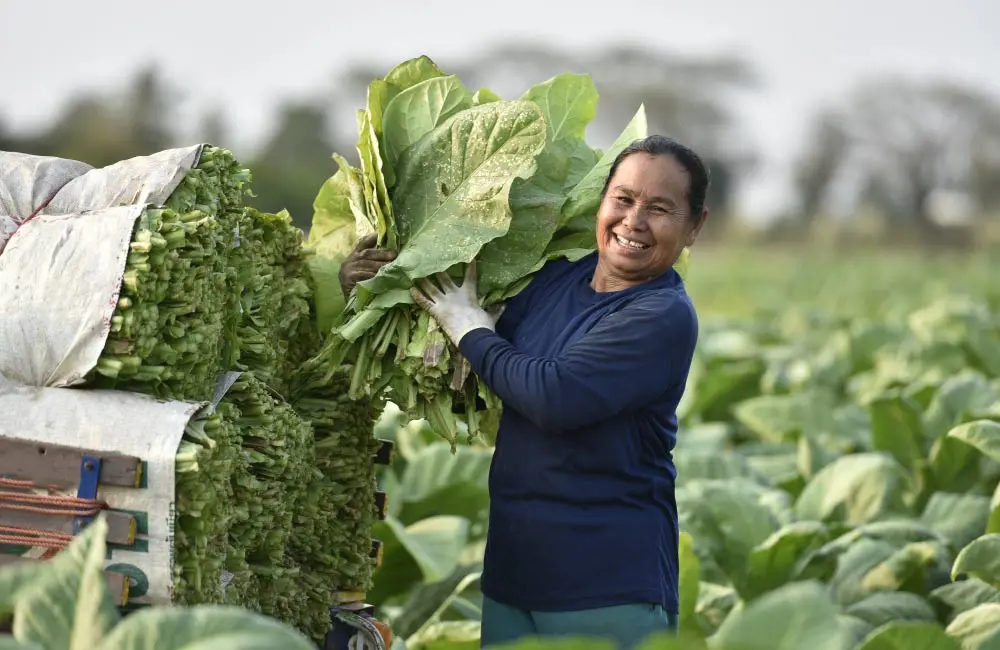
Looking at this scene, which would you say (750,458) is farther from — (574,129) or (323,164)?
(323,164)

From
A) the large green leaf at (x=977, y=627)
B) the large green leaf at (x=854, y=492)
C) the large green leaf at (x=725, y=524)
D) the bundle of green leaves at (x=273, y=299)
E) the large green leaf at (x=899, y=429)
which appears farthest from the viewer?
the large green leaf at (x=899, y=429)

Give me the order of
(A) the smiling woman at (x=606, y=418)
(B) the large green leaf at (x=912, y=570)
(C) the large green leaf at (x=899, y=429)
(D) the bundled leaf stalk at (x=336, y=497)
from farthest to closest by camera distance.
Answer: (C) the large green leaf at (x=899, y=429) → (B) the large green leaf at (x=912, y=570) → (D) the bundled leaf stalk at (x=336, y=497) → (A) the smiling woman at (x=606, y=418)

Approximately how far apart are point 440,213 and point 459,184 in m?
0.08

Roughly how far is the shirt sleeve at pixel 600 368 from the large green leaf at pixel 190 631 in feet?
3.30

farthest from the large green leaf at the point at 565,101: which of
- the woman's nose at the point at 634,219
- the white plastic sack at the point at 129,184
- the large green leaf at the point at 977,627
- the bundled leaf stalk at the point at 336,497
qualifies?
the large green leaf at the point at 977,627

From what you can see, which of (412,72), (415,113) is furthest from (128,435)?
(412,72)

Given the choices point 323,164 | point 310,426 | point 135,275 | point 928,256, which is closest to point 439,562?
point 310,426

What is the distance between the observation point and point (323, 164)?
37.4m

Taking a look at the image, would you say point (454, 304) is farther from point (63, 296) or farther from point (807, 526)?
point (807, 526)

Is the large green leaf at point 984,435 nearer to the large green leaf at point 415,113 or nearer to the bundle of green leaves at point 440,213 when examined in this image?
the bundle of green leaves at point 440,213

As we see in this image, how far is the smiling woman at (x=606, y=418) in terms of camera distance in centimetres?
255

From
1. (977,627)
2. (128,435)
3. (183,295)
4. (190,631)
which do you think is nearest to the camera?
(190,631)

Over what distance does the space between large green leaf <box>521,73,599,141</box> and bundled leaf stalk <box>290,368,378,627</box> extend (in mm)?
836

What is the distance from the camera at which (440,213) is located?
9.25ft
